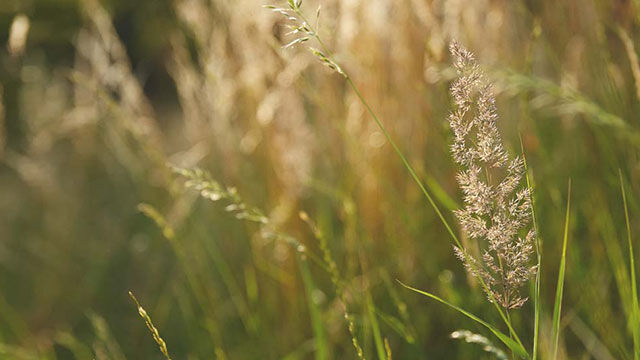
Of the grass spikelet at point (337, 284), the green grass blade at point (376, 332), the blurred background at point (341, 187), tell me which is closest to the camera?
the grass spikelet at point (337, 284)

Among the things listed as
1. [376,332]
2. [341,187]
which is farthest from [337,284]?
[341,187]

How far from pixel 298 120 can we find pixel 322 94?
0.71 ft

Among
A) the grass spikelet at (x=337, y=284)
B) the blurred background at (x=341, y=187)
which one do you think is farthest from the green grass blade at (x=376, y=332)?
the blurred background at (x=341, y=187)

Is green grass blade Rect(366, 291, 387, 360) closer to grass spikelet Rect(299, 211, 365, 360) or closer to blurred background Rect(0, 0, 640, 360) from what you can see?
grass spikelet Rect(299, 211, 365, 360)

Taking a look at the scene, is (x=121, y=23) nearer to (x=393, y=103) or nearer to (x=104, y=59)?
(x=104, y=59)

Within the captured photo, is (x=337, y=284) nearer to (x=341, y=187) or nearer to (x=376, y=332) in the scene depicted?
(x=376, y=332)

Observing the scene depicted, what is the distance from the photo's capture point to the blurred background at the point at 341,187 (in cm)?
143

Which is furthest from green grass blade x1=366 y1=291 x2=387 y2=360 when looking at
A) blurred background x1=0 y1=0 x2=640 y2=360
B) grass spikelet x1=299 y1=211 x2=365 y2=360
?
blurred background x1=0 y1=0 x2=640 y2=360

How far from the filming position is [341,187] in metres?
1.96

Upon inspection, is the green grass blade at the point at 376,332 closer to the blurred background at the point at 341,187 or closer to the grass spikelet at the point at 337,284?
the grass spikelet at the point at 337,284

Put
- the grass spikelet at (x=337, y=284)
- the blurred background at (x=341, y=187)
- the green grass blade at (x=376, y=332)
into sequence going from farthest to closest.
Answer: the blurred background at (x=341, y=187) → the green grass blade at (x=376, y=332) → the grass spikelet at (x=337, y=284)

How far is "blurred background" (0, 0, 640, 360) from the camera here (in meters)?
1.43

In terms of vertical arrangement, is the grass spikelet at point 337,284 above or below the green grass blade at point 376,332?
above

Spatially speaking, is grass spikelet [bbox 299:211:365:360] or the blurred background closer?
grass spikelet [bbox 299:211:365:360]
